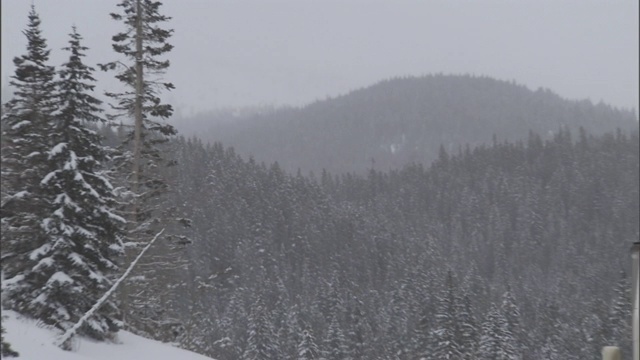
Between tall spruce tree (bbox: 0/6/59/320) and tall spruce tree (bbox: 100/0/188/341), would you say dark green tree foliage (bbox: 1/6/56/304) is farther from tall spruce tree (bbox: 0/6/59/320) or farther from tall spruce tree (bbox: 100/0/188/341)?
tall spruce tree (bbox: 100/0/188/341)

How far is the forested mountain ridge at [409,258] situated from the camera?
2132 inches

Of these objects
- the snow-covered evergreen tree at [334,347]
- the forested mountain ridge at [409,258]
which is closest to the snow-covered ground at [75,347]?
the forested mountain ridge at [409,258]

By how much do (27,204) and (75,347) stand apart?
2.46m

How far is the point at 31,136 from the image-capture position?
11102 mm

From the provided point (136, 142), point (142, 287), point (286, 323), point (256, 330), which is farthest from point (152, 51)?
point (286, 323)

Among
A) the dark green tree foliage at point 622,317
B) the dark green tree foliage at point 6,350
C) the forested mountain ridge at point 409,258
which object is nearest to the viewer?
the dark green tree foliage at point 6,350

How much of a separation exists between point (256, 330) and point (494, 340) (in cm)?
1254

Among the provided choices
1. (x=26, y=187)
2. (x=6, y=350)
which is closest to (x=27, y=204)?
(x=26, y=187)

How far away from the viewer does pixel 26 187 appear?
10.6 m

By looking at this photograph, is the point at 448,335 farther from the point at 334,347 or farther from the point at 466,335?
the point at 334,347

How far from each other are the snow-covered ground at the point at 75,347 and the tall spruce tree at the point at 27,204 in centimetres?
75

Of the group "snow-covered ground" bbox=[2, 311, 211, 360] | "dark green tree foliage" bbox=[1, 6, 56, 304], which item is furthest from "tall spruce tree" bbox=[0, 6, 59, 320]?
"snow-covered ground" bbox=[2, 311, 211, 360]

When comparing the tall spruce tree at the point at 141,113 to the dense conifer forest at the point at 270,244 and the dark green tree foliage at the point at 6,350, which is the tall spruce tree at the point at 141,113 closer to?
the dense conifer forest at the point at 270,244

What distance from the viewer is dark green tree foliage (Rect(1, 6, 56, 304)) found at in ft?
33.6
